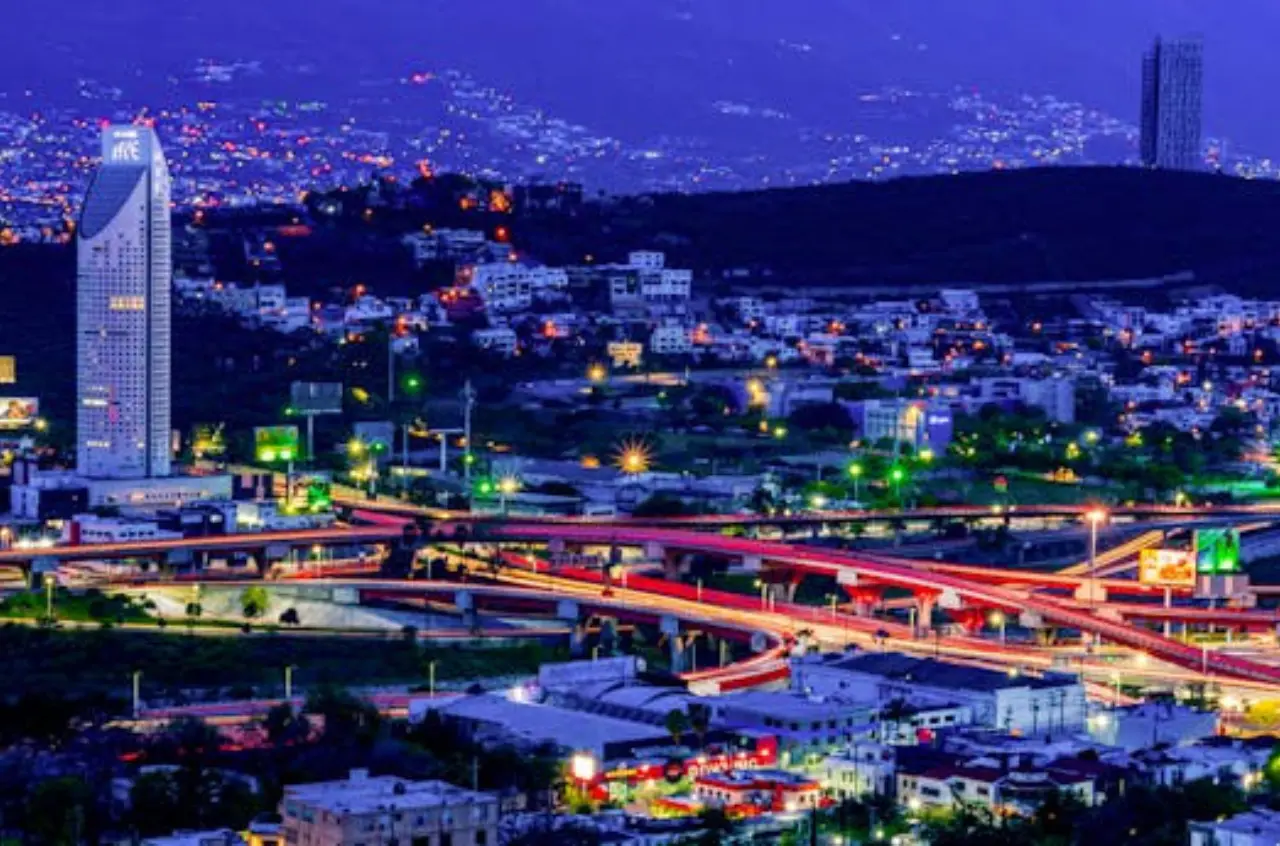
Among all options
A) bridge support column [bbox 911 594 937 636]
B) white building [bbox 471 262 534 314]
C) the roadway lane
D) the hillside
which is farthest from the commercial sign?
the hillside

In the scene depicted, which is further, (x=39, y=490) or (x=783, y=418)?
(x=783, y=418)

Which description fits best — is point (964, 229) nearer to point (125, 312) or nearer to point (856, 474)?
point (856, 474)

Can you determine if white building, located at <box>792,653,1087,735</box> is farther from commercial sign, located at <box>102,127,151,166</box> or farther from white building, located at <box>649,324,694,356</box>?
white building, located at <box>649,324,694,356</box>

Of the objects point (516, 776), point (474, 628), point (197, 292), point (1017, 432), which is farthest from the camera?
point (197, 292)

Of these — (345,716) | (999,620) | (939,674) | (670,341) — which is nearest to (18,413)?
(670,341)

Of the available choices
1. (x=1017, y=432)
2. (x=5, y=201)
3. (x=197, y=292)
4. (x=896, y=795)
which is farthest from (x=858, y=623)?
(x=5, y=201)

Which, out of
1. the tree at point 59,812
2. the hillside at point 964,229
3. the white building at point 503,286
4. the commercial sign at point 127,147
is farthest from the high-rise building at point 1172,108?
the tree at point 59,812

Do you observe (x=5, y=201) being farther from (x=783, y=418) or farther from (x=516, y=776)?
(x=516, y=776)
